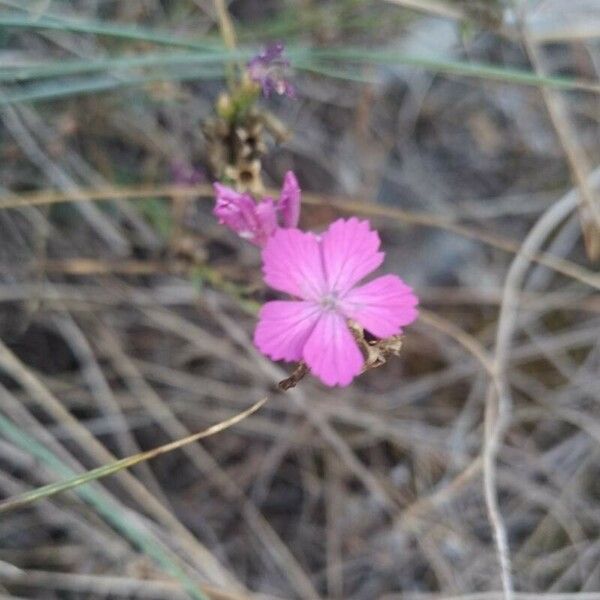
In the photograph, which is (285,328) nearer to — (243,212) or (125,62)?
(243,212)

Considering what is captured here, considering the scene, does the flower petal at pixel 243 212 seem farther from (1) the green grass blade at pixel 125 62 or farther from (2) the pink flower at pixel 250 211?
(1) the green grass blade at pixel 125 62

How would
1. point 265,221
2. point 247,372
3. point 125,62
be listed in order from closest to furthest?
1. point 265,221
2. point 125,62
3. point 247,372

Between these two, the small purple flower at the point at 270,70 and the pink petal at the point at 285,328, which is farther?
the small purple flower at the point at 270,70

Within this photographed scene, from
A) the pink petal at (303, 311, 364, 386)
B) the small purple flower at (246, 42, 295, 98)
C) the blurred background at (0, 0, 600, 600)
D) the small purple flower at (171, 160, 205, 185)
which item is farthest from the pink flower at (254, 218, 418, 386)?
the small purple flower at (171, 160, 205, 185)

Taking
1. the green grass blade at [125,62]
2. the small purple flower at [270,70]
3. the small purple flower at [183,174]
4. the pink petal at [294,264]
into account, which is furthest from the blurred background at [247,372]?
the pink petal at [294,264]

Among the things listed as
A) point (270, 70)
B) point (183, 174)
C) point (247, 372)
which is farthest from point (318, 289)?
point (247, 372)

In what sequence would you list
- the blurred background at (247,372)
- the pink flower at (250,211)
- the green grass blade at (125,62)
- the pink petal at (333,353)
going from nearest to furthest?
the pink petal at (333,353)
the pink flower at (250,211)
the green grass blade at (125,62)
the blurred background at (247,372)

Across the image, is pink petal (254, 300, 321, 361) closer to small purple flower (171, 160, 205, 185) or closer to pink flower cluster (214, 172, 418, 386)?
pink flower cluster (214, 172, 418, 386)
